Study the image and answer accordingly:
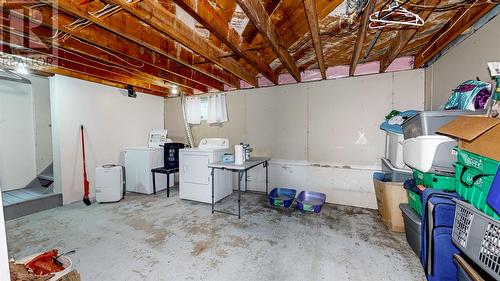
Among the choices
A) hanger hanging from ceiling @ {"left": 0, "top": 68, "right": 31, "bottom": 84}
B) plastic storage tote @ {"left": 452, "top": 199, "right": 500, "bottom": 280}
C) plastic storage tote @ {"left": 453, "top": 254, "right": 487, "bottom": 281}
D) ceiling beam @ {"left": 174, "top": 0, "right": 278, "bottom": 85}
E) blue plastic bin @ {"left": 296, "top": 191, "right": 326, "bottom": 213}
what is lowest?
blue plastic bin @ {"left": 296, "top": 191, "right": 326, "bottom": 213}

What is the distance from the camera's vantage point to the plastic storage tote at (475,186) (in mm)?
1105

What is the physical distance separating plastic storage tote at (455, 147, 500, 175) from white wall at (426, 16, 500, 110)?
3.51 feet

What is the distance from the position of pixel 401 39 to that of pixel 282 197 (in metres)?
2.80

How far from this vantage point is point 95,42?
7.07 feet

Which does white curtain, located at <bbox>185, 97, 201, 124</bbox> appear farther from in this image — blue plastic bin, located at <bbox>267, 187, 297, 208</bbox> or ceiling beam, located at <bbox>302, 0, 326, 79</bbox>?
ceiling beam, located at <bbox>302, 0, 326, 79</bbox>

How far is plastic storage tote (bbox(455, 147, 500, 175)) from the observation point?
108 cm

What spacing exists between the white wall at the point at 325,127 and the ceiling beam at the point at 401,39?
454 millimetres

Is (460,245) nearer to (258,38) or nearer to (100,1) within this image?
(258,38)

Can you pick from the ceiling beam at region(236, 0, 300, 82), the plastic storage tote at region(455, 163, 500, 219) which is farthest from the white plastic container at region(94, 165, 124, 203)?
the plastic storage tote at region(455, 163, 500, 219)

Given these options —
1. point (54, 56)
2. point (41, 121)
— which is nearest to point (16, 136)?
point (41, 121)

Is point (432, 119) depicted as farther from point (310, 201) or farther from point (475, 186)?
point (310, 201)

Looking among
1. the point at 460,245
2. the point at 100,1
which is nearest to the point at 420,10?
the point at 460,245

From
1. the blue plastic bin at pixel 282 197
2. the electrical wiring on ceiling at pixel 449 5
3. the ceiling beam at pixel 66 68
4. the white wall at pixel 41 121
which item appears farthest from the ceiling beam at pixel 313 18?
the white wall at pixel 41 121

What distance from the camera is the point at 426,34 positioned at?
2.41 m
